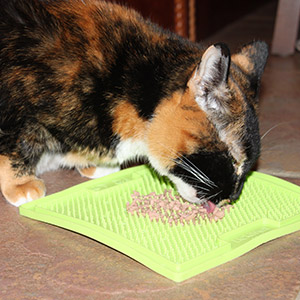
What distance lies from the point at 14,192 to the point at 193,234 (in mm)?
726

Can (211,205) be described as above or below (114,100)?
below

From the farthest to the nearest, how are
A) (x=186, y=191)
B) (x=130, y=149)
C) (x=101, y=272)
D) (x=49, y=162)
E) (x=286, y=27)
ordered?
(x=286, y=27), (x=49, y=162), (x=130, y=149), (x=186, y=191), (x=101, y=272)

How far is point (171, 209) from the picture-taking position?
6.30 ft

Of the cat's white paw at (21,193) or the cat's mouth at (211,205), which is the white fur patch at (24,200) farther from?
the cat's mouth at (211,205)

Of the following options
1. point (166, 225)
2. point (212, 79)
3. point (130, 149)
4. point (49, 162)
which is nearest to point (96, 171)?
point (49, 162)

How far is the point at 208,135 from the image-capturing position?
1.74 meters

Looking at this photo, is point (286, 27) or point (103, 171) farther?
point (286, 27)

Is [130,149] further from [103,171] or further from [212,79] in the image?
[212,79]

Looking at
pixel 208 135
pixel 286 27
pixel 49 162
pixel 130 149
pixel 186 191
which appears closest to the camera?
pixel 208 135

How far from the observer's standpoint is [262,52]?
208cm

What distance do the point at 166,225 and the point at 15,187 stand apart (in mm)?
629

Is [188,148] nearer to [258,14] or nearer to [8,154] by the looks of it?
[8,154]

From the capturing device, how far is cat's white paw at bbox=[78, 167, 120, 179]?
7.58 feet

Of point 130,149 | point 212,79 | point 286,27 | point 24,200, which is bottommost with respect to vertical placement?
point 286,27
